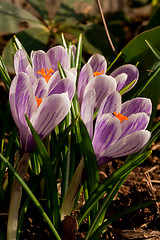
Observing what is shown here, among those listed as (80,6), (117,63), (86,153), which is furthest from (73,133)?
(80,6)

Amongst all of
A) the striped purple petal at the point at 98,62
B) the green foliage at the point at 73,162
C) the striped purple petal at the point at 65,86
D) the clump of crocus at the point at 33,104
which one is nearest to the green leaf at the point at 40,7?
the green foliage at the point at 73,162

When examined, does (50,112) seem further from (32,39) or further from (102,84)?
(32,39)

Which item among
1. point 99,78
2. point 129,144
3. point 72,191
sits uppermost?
point 99,78

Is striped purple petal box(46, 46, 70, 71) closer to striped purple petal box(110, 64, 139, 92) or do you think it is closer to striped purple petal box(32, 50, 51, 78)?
striped purple petal box(32, 50, 51, 78)

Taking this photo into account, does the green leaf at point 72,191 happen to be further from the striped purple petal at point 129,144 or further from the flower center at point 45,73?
the flower center at point 45,73

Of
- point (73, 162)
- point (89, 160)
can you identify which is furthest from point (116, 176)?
point (73, 162)

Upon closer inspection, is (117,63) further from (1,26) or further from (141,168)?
(1,26)

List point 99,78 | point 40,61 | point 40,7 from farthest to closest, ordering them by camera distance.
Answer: point 40,7 → point 40,61 → point 99,78

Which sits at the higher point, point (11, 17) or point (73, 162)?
point (11, 17)
